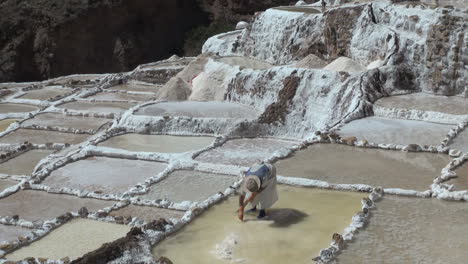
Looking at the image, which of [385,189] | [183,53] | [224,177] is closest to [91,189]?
[224,177]

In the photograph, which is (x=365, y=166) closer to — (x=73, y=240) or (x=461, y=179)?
(x=461, y=179)

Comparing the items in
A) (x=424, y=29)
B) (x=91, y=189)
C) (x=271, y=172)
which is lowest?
(x=91, y=189)

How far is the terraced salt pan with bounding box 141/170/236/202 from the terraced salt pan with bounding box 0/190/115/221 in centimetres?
63

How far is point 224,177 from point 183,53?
14898mm

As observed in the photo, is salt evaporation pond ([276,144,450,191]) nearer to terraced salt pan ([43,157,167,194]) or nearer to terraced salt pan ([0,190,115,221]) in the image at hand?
terraced salt pan ([43,157,167,194])

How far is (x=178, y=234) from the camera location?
646cm

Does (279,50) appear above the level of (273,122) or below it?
above

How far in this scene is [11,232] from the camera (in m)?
7.57

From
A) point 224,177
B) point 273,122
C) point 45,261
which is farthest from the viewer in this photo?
point 273,122

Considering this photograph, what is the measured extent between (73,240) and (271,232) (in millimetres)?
2145

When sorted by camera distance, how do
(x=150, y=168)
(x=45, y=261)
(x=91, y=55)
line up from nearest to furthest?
(x=45, y=261) < (x=150, y=168) < (x=91, y=55)

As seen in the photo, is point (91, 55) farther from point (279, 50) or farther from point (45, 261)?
point (45, 261)

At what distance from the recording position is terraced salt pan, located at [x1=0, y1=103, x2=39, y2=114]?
13945 millimetres

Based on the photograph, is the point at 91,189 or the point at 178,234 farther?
the point at 91,189
